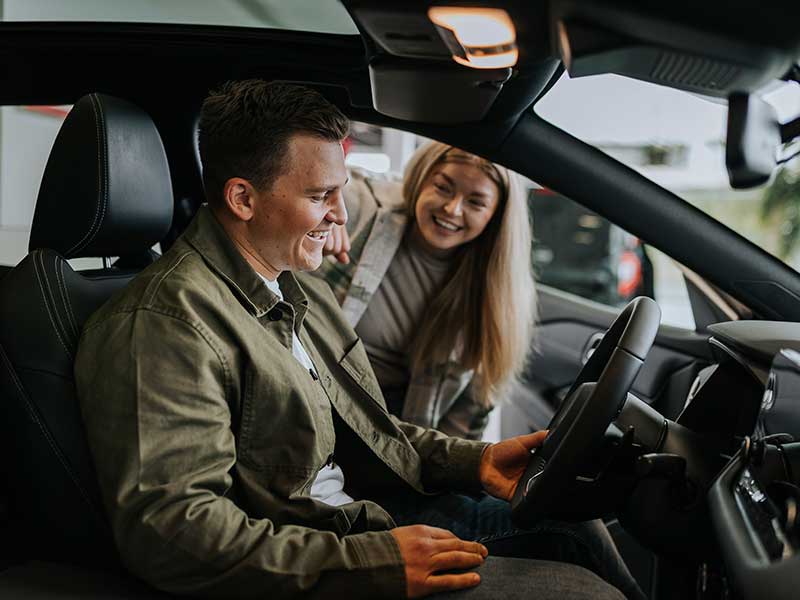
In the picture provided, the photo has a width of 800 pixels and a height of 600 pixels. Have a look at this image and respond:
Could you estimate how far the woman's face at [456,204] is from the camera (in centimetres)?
212

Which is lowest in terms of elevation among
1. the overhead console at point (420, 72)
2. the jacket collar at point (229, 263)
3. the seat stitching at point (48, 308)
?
the seat stitching at point (48, 308)

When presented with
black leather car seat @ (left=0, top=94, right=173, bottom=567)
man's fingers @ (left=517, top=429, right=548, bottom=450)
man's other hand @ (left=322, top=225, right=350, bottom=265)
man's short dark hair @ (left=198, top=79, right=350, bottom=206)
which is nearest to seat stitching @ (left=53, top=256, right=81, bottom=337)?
black leather car seat @ (left=0, top=94, right=173, bottom=567)

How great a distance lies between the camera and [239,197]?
145cm

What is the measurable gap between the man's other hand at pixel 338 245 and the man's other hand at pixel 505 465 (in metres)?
0.65

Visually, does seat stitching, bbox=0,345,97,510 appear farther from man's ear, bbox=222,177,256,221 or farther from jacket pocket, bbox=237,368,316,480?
man's ear, bbox=222,177,256,221

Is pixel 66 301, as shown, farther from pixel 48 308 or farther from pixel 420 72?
pixel 420 72

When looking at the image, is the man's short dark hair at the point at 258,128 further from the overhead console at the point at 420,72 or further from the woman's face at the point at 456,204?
the woman's face at the point at 456,204

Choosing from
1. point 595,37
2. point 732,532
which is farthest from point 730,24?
point 732,532

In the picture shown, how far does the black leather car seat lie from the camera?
4.08 feet

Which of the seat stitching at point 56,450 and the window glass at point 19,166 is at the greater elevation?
the seat stitching at point 56,450

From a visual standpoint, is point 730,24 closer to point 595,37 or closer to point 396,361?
point 595,37

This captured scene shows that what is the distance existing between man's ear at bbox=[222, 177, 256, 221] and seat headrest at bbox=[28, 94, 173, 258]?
6.1 inches

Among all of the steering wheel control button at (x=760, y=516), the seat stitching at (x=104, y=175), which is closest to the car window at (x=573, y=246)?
the seat stitching at (x=104, y=175)

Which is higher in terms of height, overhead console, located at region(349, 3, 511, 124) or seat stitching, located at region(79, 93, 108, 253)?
overhead console, located at region(349, 3, 511, 124)
